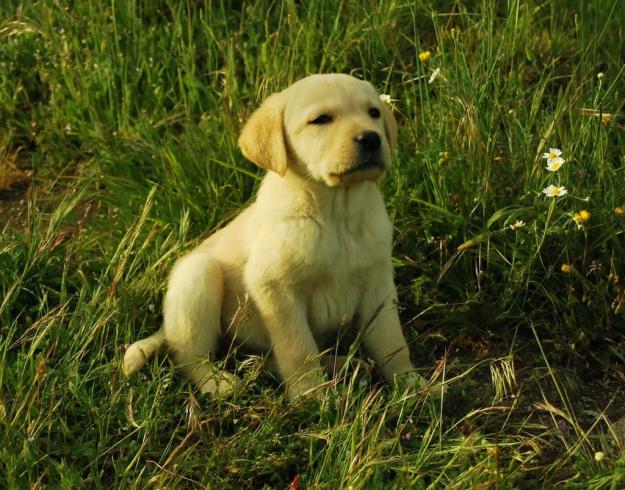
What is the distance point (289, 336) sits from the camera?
380 centimetres

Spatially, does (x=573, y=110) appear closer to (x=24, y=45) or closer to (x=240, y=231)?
(x=240, y=231)

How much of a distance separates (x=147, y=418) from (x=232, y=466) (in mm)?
362

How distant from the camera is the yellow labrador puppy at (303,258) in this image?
3.68 meters

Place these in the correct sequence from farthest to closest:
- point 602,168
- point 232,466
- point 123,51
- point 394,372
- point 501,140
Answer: point 123,51 → point 501,140 → point 602,168 → point 394,372 → point 232,466

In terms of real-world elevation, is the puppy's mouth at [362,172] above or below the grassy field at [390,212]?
above

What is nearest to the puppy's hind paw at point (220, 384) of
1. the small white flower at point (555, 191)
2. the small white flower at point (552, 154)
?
the small white flower at point (555, 191)

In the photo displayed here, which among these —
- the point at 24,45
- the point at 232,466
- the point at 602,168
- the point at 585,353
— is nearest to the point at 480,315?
the point at 585,353

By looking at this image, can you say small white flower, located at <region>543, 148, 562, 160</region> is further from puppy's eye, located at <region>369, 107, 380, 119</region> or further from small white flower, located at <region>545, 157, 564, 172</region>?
puppy's eye, located at <region>369, 107, 380, 119</region>

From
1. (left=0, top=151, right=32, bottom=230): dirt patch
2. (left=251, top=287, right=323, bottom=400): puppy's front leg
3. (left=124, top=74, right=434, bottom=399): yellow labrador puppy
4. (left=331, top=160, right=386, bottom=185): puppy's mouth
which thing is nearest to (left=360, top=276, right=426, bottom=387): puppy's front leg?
(left=124, top=74, right=434, bottom=399): yellow labrador puppy

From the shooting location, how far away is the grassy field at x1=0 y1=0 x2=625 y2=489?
11.0ft

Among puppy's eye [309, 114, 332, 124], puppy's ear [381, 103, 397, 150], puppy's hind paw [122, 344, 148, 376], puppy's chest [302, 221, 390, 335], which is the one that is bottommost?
puppy's hind paw [122, 344, 148, 376]

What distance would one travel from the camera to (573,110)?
4.52 meters

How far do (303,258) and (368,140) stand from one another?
18.8 inches

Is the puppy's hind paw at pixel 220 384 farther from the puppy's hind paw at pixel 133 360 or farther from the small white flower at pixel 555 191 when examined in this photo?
the small white flower at pixel 555 191
